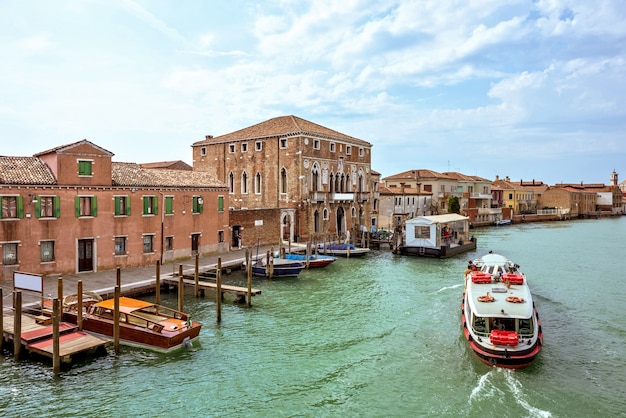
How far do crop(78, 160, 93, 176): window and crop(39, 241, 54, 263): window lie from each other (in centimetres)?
299

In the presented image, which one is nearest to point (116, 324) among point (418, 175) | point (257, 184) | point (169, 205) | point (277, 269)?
point (277, 269)

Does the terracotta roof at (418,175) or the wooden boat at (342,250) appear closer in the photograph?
the wooden boat at (342,250)

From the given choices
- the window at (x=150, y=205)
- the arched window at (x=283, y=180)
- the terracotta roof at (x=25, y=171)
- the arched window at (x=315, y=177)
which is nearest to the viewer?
the terracotta roof at (x=25, y=171)

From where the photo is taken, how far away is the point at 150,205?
21.7 m

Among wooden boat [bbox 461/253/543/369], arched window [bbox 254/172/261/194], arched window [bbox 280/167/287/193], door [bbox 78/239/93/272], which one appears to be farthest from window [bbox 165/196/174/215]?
wooden boat [bbox 461/253/543/369]

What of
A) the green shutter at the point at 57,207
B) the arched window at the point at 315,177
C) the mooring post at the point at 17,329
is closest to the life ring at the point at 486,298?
the mooring post at the point at 17,329

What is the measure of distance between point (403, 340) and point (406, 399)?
12.1 ft

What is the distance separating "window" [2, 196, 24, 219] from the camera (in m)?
17.0

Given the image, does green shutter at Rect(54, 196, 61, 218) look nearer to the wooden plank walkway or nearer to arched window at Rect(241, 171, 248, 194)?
the wooden plank walkway

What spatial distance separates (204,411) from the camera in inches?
375

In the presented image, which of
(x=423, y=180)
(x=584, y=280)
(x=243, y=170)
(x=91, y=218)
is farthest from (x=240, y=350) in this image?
(x=423, y=180)

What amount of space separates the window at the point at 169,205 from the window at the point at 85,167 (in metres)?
3.93

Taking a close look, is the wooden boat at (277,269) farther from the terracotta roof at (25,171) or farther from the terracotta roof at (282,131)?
the terracotta roof at (282,131)

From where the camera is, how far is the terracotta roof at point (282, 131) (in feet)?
107
